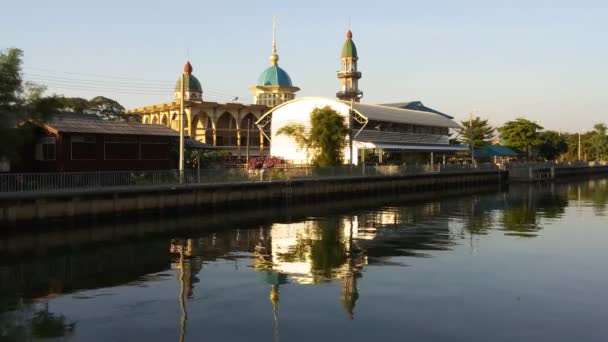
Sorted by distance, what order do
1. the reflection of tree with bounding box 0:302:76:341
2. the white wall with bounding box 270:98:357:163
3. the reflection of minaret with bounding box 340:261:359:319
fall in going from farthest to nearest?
the white wall with bounding box 270:98:357:163
the reflection of minaret with bounding box 340:261:359:319
the reflection of tree with bounding box 0:302:76:341

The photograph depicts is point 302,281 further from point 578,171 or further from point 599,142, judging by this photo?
point 599,142

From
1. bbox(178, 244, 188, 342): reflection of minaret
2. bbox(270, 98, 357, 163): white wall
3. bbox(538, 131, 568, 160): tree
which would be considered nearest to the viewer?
bbox(178, 244, 188, 342): reflection of minaret

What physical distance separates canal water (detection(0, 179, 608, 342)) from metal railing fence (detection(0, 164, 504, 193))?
2.76 m

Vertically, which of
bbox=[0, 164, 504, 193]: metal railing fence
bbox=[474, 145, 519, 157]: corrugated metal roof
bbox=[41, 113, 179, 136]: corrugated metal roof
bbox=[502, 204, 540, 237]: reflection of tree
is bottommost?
bbox=[502, 204, 540, 237]: reflection of tree

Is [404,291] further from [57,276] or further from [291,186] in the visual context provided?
[291,186]

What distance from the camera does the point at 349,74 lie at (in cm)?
12188

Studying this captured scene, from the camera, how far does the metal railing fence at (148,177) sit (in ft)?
106

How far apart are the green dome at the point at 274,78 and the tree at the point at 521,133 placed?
4601 centimetres

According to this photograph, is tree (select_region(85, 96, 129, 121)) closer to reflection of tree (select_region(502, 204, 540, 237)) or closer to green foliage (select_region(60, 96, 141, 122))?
green foliage (select_region(60, 96, 141, 122))

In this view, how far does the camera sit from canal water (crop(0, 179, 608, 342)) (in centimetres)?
1488

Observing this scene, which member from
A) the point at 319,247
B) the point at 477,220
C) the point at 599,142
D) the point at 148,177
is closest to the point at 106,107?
the point at 148,177

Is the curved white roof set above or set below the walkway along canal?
above

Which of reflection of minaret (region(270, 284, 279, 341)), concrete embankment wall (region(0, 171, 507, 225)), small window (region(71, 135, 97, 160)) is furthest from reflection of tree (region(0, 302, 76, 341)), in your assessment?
small window (region(71, 135, 97, 160))

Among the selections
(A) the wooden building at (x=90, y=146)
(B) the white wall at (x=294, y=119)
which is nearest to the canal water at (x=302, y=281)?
(A) the wooden building at (x=90, y=146)
